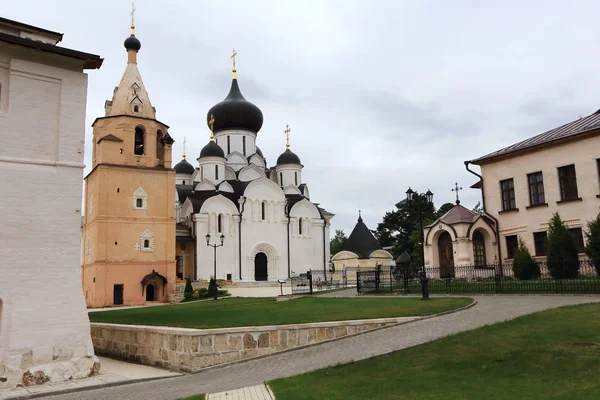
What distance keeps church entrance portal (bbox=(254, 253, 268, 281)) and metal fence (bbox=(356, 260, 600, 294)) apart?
18.9 m

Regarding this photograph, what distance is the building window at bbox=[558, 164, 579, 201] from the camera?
22734mm

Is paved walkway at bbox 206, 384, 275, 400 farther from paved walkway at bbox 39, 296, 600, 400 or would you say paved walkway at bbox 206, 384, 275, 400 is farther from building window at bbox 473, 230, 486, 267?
building window at bbox 473, 230, 486, 267

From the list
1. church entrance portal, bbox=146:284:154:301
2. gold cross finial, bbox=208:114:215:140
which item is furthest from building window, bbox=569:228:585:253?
gold cross finial, bbox=208:114:215:140

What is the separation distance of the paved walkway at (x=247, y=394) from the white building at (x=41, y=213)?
4105 millimetres

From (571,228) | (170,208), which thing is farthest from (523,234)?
(170,208)

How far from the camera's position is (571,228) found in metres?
22.6

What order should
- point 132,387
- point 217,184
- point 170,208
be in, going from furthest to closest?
point 217,184, point 170,208, point 132,387

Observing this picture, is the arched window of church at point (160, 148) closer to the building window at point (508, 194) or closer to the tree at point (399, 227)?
the building window at point (508, 194)

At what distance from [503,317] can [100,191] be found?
2792 cm

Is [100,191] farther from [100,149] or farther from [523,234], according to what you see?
[523,234]

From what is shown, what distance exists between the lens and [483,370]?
8055 millimetres

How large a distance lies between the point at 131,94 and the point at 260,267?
52.5 feet

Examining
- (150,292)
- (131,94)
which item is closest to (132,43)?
(131,94)

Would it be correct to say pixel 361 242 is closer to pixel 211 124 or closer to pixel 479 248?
pixel 211 124
